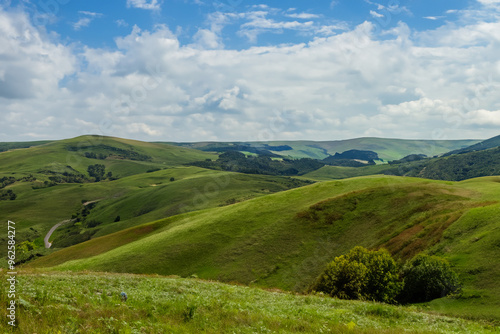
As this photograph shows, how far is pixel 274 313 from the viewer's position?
18.8 metres

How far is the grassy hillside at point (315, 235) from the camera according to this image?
137ft

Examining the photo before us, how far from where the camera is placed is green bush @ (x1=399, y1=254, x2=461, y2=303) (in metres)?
30.2

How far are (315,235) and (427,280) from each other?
30.4 meters

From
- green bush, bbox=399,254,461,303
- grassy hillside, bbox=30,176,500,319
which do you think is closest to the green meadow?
grassy hillside, bbox=30,176,500,319

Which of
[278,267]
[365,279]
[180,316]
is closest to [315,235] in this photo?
[278,267]

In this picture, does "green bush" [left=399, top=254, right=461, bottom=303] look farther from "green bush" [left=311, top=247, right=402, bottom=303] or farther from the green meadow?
the green meadow

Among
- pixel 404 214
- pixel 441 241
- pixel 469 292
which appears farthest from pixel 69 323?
pixel 404 214

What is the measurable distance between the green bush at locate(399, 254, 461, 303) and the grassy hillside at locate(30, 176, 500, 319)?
218 centimetres

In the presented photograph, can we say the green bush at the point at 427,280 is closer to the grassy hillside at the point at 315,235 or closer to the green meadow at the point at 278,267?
the green meadow at the point at 278,267

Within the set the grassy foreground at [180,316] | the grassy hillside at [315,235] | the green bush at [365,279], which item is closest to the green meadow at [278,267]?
the grassy foreground at [180,316]

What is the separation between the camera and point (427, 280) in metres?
31.4

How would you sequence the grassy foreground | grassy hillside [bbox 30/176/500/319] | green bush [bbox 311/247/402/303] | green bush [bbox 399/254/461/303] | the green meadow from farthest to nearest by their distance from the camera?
1. grassy hillside [bbox 30/176/500/319]
2. green bush [bbox 311/247/402/303]
3. green bush [bbox 399/254/461/303]
4. the green meadow
5. the grassy foreground

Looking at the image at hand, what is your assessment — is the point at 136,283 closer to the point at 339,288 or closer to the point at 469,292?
the point at 339,288

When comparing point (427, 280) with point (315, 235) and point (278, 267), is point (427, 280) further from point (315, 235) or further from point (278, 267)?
point (315, 235)
